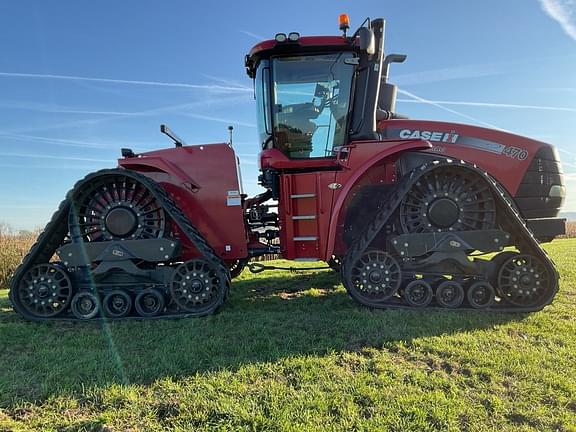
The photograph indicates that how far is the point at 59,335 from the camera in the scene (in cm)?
448

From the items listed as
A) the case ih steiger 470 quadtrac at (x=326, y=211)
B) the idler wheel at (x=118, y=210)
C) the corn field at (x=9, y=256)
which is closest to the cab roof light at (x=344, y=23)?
the case ih steiger 470 quadtrac at (x=326, y=211)

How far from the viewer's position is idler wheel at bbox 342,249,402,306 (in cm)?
494

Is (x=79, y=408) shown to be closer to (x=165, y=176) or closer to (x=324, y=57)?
(x=165, y=176)

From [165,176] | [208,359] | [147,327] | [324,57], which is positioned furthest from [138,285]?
[324,57]

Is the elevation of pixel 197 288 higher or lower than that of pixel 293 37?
lower

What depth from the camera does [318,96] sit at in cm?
557

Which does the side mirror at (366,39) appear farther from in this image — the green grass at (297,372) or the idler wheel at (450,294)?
the green grass at (297,372)

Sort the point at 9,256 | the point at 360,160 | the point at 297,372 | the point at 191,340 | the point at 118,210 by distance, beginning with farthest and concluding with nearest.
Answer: the point at 9,256
the point at 360,160
the point at 118,210
the point at 191,340
the point at 297,372

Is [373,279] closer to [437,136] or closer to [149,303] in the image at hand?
[437,136]

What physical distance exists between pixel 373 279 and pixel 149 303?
2.85m

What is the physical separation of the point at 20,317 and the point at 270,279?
4.02 meters

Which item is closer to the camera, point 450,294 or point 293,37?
point 450,294

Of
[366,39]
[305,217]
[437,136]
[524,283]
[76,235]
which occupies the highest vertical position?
[366,39]

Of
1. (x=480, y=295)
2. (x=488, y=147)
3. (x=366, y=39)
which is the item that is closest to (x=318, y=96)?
(x=366, y=39)
